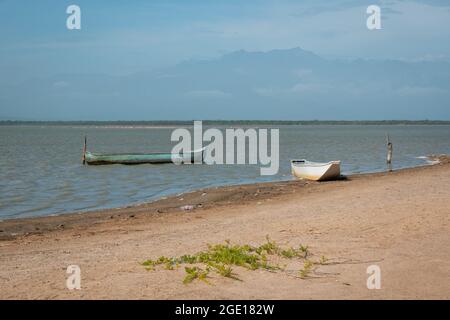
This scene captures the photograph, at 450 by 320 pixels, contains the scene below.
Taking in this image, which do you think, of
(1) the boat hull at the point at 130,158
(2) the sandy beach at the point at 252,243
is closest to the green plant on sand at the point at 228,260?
(2) the sandy beach at the point at 252,243

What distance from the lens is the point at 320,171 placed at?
2384 cm

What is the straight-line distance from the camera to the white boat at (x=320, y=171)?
2361cm

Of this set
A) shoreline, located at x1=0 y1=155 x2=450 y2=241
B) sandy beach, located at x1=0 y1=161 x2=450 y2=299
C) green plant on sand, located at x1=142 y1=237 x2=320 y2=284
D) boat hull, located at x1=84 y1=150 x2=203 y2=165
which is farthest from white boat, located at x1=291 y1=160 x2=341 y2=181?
green plant on sand, located at x1=142 y1=237 x2=320 y2=284

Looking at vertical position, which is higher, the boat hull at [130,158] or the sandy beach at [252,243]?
the sandy beach at [252,243]

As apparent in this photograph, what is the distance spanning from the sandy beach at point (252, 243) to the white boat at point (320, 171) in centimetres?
627

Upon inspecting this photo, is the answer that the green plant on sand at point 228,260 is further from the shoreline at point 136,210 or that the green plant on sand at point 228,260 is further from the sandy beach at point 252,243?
the shoreline at point 136,210

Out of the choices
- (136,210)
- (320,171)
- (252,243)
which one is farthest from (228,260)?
(320,171)

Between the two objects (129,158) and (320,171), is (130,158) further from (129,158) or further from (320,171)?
(320,171)

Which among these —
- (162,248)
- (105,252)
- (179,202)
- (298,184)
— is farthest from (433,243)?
(298,184)

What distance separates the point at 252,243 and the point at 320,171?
14797mm

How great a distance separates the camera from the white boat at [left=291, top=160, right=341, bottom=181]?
2361 cm
